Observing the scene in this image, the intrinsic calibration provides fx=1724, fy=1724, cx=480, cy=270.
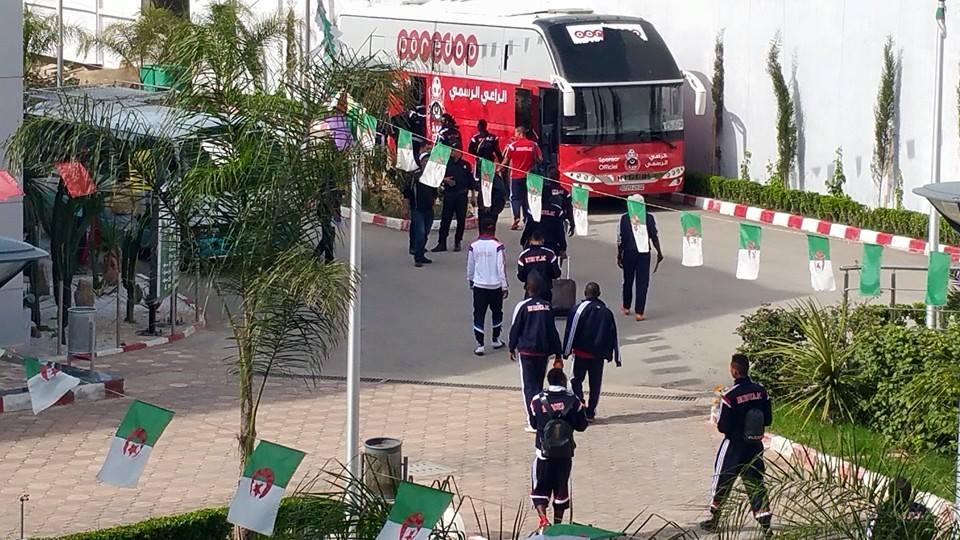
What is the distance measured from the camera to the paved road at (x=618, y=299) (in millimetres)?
17703

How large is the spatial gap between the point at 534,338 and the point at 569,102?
35.9 ft

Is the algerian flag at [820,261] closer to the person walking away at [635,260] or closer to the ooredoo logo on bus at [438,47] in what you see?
the person walking away at [635,260]

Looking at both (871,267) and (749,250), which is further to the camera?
(749,250)

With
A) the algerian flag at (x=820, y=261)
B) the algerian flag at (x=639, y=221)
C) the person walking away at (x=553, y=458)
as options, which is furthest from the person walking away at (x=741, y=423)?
the algerian flag at (x=639, y=221)

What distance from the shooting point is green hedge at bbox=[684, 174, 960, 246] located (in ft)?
79.4

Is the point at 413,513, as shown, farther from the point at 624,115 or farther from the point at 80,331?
the point at 624,115

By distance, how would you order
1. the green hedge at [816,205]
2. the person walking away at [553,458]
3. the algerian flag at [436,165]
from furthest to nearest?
the green hedge at [816,205]
the algerian flag at [436,165]
the person walking away at [553,458]

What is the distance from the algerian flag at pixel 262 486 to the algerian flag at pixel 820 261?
23.0ft

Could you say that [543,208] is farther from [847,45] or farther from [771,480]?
[771,480]

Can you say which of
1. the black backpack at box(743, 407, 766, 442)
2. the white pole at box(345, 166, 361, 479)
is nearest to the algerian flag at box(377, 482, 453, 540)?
the white pole at box(345, 166, 361, 479)

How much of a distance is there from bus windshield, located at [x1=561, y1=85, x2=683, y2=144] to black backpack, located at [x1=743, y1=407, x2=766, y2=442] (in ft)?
45.3

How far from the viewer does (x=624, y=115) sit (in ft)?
86.0

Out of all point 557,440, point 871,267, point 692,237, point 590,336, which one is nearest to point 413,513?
point 557,440

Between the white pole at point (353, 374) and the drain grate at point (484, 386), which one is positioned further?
Result: the drain grate at point (484, 386)
